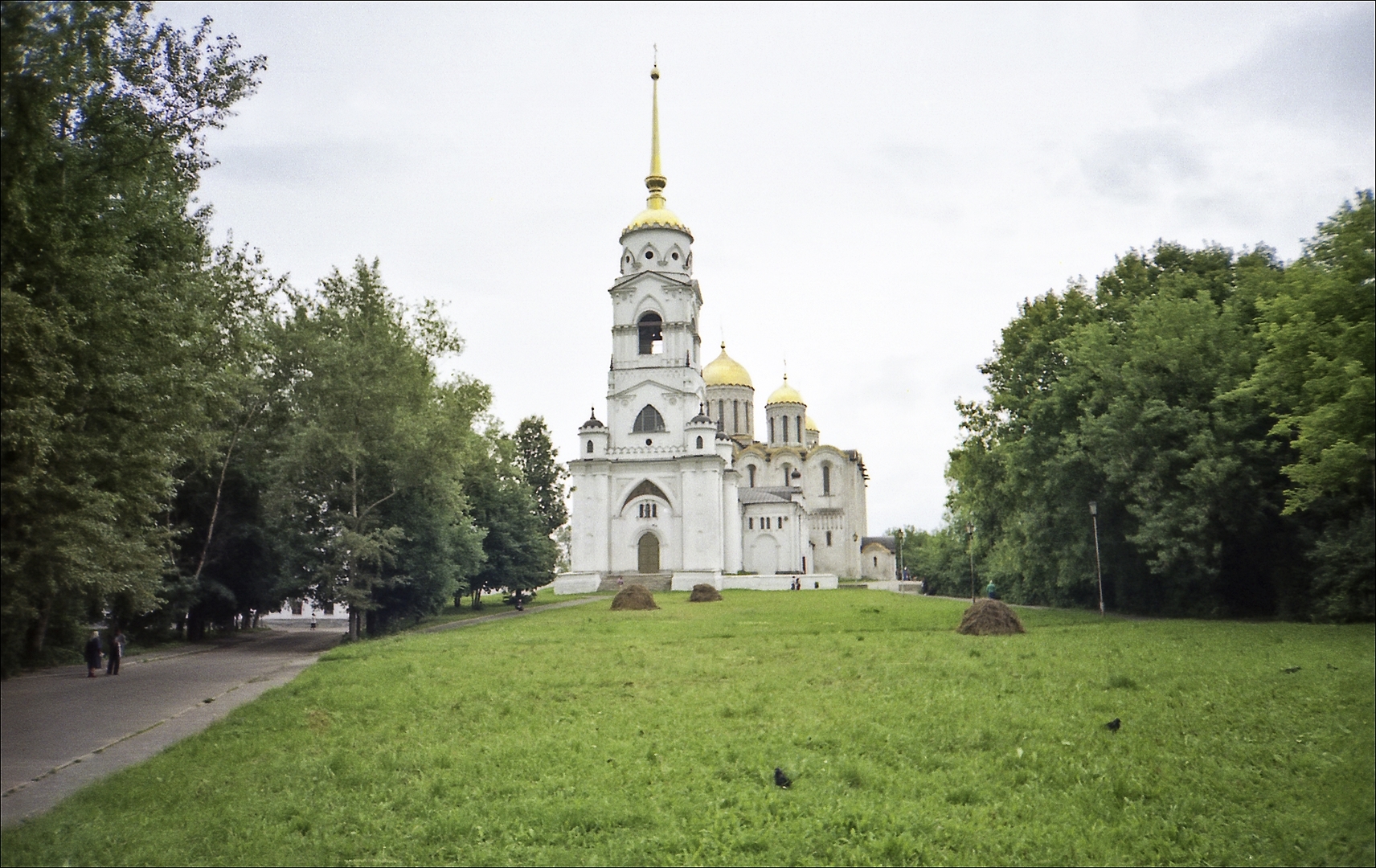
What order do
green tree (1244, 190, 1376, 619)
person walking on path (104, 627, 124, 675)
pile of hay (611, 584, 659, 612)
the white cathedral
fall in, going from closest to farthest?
green tree (1244, 190, 1376, 619)
person walking on path (104, 627, 124, 675)
pile of hay (611, 584, 659, 612)
the white cathedral

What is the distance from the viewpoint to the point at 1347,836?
6750 mm

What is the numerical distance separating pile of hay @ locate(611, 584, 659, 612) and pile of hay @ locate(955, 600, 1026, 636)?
15.5m

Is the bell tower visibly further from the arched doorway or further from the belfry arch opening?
the arched doorway

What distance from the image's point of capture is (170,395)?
14.5 meters

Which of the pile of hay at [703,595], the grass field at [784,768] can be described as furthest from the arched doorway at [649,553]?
the grass field at [784,768]

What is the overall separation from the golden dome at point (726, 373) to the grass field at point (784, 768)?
65.6 metres

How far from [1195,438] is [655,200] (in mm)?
46124

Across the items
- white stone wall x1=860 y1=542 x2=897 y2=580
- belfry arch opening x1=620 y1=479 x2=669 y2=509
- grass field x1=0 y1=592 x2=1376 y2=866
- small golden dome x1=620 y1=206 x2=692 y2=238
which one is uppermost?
small golden dome x1=620 y1=206 x2=692 y2=238

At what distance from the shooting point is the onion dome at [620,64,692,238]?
6119 centimetres

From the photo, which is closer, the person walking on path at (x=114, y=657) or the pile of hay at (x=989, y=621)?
the person walking on path at (x=114, y=657)

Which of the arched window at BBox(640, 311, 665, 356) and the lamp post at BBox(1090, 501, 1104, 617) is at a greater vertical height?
the arched window at BBox(640, 311, 665, 356)

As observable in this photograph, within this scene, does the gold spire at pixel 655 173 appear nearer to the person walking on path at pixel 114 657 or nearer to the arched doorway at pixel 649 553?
the arched doorway at pixel 649 553

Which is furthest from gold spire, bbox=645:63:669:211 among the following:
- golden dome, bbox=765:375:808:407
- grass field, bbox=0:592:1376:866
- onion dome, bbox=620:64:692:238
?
grass field, bbox=0:592:1376:866

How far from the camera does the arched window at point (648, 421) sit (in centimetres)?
5838
